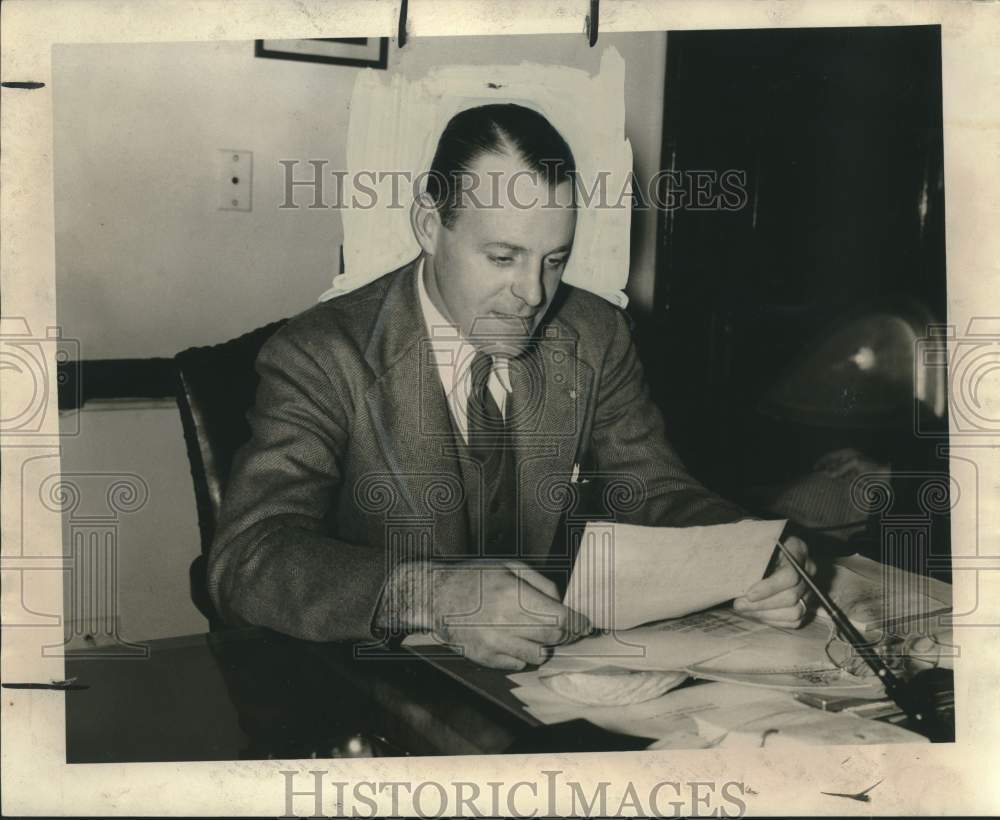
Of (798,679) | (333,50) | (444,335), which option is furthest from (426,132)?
(798,679)

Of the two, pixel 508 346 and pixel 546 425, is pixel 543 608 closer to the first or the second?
pixel 546 425

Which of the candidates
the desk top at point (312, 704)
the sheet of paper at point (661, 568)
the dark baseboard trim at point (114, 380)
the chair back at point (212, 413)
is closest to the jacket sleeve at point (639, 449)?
the sheet of paper at point (661, 568)

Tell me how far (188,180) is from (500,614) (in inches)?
28.3

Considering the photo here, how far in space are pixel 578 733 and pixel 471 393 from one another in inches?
18.6

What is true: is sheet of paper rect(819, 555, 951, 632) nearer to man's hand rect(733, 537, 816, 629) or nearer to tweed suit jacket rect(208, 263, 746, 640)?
man's hand rect(733, 537, 816, 629)

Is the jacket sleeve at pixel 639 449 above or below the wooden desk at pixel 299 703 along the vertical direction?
above

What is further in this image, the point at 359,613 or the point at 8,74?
the point at 8,74

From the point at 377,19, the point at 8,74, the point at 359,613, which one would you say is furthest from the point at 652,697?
the point at 8,74

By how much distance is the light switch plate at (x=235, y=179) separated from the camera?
1311 millimetres

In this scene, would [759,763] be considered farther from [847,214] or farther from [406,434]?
[847,214]

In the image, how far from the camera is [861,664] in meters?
1.26

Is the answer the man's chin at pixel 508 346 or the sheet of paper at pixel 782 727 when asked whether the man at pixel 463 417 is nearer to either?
the man's chin at pixel 508 346

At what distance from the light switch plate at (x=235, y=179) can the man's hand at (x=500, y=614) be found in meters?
0.57

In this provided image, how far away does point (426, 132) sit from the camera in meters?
1.31
